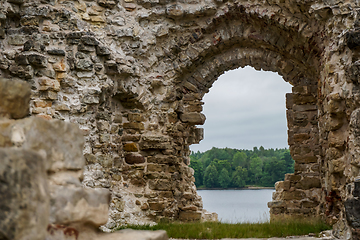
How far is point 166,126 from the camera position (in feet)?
20.7

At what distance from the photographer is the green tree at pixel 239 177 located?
26877mm

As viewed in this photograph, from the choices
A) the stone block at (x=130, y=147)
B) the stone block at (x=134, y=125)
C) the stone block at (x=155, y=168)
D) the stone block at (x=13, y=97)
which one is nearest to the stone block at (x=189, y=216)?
the stone block at (x=155, y=168)

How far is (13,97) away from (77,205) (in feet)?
1.90

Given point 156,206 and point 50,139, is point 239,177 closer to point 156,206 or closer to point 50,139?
point 156,206

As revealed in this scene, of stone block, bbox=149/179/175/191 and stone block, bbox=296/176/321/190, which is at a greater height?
stone block, bbox=296/176/321/190

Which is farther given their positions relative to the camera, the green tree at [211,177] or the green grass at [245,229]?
the green tree at [211,177]

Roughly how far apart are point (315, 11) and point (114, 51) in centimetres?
318

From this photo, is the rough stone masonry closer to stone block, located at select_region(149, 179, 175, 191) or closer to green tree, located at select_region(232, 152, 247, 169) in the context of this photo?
stone block, located at select_region(149, 179, 175, 191)

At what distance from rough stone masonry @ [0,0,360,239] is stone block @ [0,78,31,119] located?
3362 millimetres

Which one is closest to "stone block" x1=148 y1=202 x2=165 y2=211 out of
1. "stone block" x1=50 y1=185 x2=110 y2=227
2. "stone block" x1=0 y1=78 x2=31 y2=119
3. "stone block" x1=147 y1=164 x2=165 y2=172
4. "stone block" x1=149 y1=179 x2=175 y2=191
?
"stone block" x1=149 y1=179 x2=175 y2=191

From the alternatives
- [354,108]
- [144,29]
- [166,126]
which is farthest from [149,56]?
→ [354,108]

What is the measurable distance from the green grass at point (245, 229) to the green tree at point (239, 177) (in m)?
22.2

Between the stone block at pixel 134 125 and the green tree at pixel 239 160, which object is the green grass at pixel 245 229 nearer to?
the stone block at pixel 134 125

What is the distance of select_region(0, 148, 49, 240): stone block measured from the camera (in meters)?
1.33
